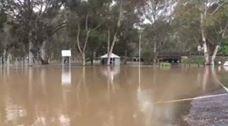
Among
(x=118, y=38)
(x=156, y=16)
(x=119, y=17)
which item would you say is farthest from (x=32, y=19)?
(x=156, y=16)

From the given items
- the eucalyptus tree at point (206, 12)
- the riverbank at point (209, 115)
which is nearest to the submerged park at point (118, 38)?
the eucalyptus tree at point (206, 12)

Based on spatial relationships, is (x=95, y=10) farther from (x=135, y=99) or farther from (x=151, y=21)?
(x=135, y=99)

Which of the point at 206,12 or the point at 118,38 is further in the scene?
the point at 118,38

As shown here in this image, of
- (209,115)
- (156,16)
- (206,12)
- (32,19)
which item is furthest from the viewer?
(156,16)

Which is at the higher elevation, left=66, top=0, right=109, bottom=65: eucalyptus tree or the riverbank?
left=66, top=0, right=109, bottom=65: eucalyptus tree

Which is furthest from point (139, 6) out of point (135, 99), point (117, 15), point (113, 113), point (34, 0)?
point (113, 113)

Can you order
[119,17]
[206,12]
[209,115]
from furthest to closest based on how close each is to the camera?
[119,17] → [206,12] → [209,115]

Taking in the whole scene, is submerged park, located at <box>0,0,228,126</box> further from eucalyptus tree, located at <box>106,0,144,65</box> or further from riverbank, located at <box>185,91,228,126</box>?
riverbank, located at <box>185,91,228,126</box>

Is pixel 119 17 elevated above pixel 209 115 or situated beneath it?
elevated above

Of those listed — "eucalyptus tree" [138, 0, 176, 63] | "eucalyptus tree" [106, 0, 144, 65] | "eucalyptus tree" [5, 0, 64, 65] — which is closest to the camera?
"eucalyptus tree" [5, 0, 64, 65]

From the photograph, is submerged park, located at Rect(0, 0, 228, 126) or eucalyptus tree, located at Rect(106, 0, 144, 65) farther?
eucalyptus tree, located at Rect(106, 0, 144, 65)

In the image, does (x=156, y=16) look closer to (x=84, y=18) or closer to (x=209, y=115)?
(x=84, y=18)

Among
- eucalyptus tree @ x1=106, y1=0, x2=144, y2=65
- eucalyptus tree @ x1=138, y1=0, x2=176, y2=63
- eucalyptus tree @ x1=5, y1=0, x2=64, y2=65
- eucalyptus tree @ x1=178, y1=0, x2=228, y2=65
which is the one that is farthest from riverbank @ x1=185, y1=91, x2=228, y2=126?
eucalyptus tree @ x1=138, y1=0, x2=176, y2=63

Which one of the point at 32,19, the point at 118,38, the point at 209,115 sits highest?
the point at 32,19
